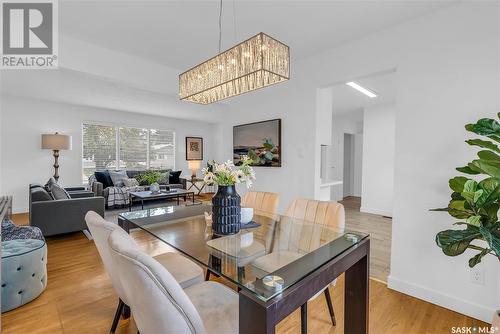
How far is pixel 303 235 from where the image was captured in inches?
63.3

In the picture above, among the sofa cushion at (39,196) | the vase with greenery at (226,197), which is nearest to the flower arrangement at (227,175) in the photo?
the vase with greenery at (226,197)

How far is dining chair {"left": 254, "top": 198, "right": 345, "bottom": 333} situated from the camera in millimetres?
1228

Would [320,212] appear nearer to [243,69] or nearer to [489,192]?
[489,192]

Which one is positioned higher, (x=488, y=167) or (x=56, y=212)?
(x=488, y=167)

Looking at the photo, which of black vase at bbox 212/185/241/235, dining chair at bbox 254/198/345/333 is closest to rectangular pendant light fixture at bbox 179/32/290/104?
black vase at bbox 212/185/241/235

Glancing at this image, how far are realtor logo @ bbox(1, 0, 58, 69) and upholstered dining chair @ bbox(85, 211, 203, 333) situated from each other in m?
2.07

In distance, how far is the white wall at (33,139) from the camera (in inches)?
192

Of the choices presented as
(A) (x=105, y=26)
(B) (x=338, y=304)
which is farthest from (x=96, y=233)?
(A) (x=105, y=26)

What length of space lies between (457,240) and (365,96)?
3.65 m

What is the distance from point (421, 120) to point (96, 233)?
2.61 metres

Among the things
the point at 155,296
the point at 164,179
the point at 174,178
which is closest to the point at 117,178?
the point at 164,179

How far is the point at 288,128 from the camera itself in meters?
3.35

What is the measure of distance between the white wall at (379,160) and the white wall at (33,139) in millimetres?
6399

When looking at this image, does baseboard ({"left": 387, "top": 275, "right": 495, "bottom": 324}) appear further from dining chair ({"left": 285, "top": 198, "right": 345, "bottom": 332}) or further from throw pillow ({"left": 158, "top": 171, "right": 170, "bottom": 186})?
throw pillow ({"left": 158, "top": 171, "right": 170, "bottom": 186})
